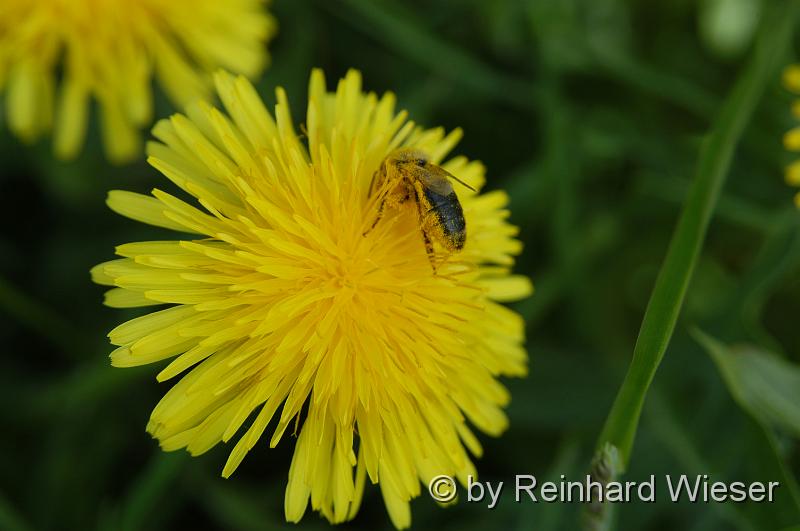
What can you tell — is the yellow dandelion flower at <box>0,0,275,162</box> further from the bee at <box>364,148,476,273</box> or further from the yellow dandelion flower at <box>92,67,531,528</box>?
the bee at <box>364,148,476,273</box>

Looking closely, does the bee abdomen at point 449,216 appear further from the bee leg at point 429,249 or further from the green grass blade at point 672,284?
the green grass blade at point 672,284

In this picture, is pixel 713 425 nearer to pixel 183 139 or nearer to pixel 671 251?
pixel 671 251

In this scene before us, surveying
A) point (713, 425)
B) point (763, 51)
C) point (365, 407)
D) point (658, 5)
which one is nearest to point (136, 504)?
point (365, 407)

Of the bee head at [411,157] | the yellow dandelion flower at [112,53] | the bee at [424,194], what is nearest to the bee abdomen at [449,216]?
the bee at [424,194]

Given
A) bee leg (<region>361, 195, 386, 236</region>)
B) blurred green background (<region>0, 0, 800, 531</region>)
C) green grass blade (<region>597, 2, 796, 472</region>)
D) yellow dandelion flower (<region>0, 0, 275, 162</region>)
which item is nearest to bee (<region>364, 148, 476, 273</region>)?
bee leg (<region>361, 195, 386, 236</region>)

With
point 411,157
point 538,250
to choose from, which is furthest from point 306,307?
point 538,250

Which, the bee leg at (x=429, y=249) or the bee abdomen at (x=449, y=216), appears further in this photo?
the bee leg at (x=429, y=249)
